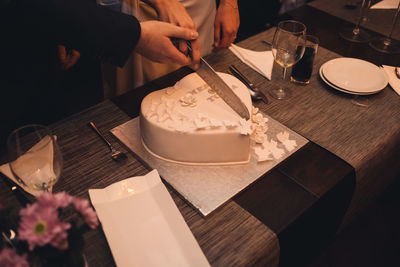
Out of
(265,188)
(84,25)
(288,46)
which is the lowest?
(265,188)

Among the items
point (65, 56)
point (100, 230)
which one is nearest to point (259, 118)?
point (100, 230)

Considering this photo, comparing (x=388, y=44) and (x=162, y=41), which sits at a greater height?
(x=162, y=41)

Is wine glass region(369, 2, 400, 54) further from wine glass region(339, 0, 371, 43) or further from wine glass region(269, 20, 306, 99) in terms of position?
wine glass region(269, 20, 306, 99)

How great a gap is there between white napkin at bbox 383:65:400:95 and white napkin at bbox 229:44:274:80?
499 millimetres

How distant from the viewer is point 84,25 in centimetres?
104

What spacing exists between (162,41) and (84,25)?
0.25 meters

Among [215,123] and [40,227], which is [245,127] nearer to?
[215,123]

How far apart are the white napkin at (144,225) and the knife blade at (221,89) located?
1.07 ft

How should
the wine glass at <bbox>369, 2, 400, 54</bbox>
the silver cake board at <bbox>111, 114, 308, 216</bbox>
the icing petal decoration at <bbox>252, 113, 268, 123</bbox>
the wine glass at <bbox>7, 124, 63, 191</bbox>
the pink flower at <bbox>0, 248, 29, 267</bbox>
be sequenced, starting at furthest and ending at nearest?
the wine glass at <bbox>369, 2, 400, 54</bbox> < the icing petal decoration at <bbox>252, 113, 268, 123</bbox> < the silver cake board at <bbox>111, 114, 308, 216</bbox> < the wine glass at <bbox>7, 124, 63, 191</bbox> < the pink flower at <bbox>0, 248, 29, 267</bbox>

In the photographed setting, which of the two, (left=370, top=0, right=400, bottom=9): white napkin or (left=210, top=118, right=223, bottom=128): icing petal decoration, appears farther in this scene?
(left=370, top=0, right=400, bottom=9): white napkin

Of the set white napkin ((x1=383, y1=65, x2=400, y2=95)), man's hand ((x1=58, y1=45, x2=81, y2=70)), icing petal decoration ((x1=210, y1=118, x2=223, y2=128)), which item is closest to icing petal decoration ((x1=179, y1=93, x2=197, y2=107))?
icing petal decoration ((x1=210, y1=118, x2=223, y2=128))

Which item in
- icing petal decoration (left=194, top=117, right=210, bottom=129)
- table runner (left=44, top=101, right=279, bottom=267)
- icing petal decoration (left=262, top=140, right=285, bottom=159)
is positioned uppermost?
icing petal decoration (left=194, top=117, right=210, bottom=129)

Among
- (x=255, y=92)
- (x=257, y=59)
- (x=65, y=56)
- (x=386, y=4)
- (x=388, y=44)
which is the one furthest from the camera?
(x=386, y=4)

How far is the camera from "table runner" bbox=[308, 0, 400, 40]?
6.06 feet
